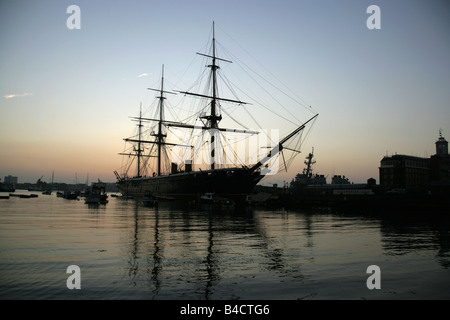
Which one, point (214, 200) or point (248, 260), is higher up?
point (248, 260)

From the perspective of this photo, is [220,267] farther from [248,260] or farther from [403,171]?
[403,171]

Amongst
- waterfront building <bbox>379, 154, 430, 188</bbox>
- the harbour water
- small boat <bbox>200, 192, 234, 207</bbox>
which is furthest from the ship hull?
waterfront building <bbox>379, 154, 430, 188</bbox>

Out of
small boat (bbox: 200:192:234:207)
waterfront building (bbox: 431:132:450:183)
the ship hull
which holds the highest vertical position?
waterfront building (bbox: 431:132:450:183)

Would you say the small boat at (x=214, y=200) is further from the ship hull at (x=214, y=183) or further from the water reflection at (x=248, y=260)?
the water reflection at (x=248, y=260)

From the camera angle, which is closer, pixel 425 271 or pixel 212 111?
pixel 425 271

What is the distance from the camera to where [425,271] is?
1135 centimetres

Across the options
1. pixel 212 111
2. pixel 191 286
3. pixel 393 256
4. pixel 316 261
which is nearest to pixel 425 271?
pixel 393 256

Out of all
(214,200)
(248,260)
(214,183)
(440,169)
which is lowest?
(214,200)

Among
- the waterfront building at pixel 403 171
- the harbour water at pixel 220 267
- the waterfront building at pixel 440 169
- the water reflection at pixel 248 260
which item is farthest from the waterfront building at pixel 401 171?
the harbour water at pixel 220 267

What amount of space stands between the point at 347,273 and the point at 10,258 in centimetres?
1337

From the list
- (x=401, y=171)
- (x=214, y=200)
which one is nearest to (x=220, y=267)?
(x=214, y=200)

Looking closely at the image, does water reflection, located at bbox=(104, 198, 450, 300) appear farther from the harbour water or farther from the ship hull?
the ship hull

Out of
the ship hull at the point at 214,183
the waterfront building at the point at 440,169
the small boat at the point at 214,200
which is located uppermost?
the waterfront building at the point at 440,169
